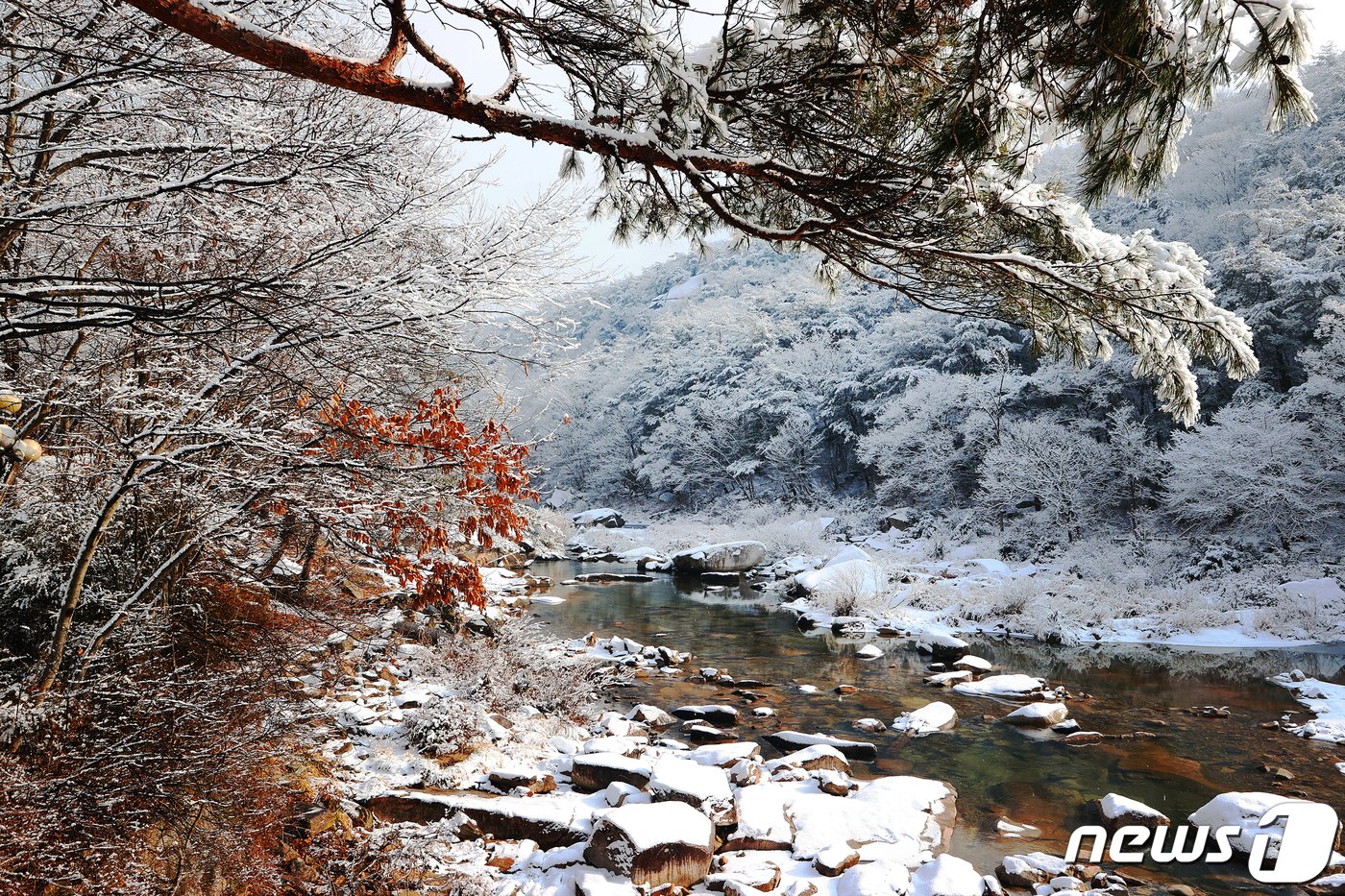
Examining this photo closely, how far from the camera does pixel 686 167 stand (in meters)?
2.83

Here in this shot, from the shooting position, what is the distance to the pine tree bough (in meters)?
2.45

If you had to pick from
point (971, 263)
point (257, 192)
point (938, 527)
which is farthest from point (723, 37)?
point (938, 527)

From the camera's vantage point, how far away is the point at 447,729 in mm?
5469

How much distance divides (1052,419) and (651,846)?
23.2 meters

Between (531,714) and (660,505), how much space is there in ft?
111

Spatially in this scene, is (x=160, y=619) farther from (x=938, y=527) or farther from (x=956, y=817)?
(x=938, y=527)

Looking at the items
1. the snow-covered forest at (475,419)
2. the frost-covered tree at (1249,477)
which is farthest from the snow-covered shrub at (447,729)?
the frost-covered tree at (1249,477)

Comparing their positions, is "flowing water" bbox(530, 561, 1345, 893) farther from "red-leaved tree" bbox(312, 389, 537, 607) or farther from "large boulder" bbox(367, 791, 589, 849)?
"red-leaved tree" bbox(312, 389, 537, 607)

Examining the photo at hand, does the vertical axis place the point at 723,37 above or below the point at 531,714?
above

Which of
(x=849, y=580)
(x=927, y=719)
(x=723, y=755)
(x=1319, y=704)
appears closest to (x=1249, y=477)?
(x=1319, y=704)

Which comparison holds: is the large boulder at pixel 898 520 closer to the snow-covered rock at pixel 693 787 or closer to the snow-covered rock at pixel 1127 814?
the snow-covered rock at pixel 1127 814

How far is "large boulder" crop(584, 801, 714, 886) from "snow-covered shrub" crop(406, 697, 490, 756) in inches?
66.2

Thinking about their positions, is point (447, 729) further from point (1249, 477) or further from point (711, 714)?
point (1249, 477)

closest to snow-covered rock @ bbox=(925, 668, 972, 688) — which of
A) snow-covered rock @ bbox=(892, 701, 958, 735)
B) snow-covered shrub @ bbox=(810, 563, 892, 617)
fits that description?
snow-covered rock @ bbox=(892, 701, 958, 735)
